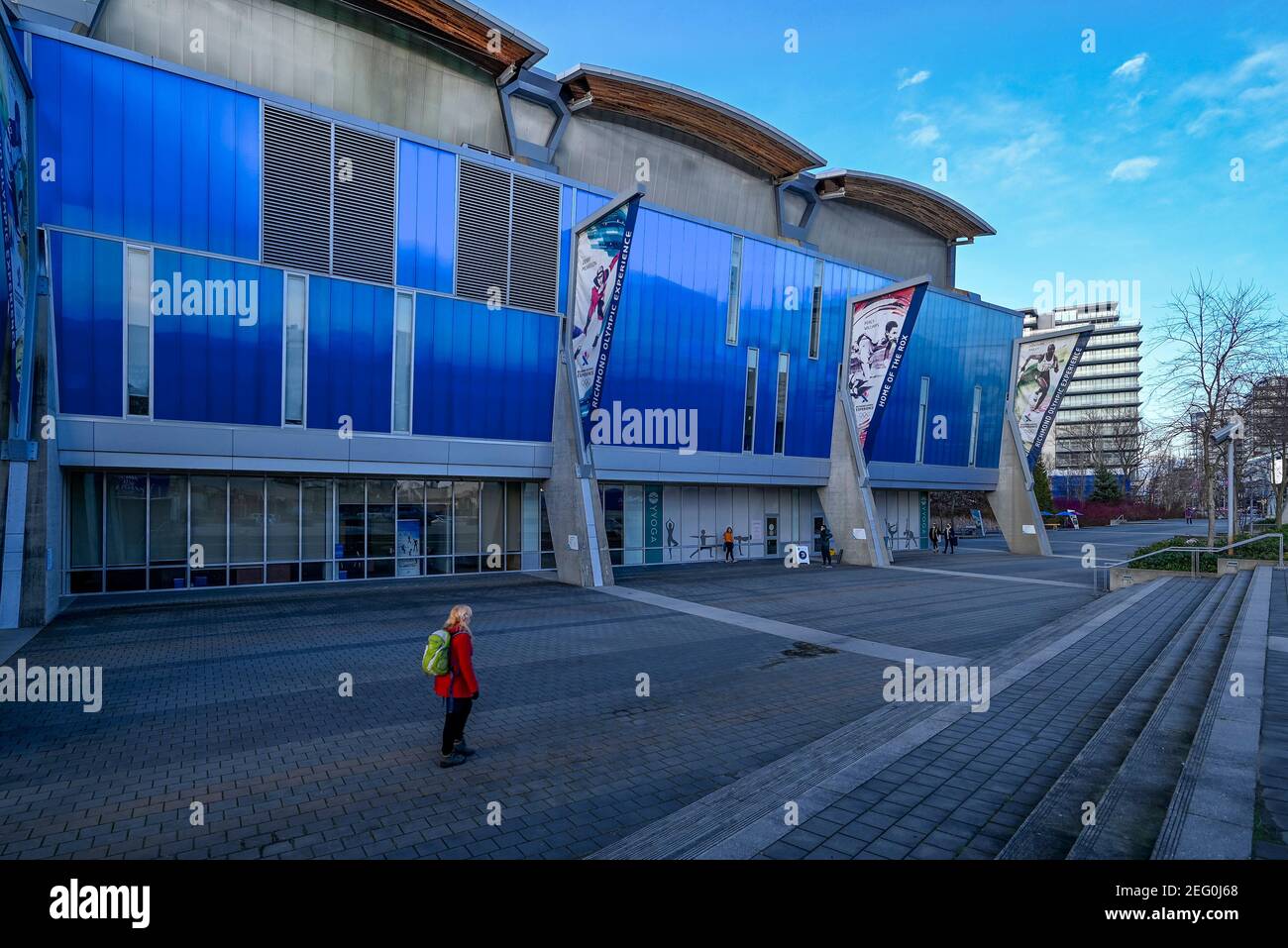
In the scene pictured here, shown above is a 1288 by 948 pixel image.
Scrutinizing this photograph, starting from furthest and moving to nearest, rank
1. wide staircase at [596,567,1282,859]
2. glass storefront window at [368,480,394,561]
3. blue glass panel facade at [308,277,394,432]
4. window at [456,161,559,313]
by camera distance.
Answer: glass storefront window at [368,480,394,561]
window at [456,161,559,313]
blue glass panel facade at [308,277,394,432]
wide staircase at [596,567,1282,859]

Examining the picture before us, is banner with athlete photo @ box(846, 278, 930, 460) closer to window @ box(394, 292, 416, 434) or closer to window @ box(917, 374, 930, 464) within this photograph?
window @ box(917, 374, 930, 464)

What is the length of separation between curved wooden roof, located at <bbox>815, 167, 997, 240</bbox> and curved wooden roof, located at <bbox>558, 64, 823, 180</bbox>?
9.97 ft

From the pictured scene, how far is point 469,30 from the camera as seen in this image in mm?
24812

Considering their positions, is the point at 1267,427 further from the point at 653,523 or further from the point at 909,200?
the point at 653,523

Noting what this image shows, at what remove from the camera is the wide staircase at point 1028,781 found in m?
4.81

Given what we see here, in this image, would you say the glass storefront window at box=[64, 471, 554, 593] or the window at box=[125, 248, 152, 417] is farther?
the glass storefront window at box=[64, 471, 554, 593]

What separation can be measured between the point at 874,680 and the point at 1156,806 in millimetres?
5332

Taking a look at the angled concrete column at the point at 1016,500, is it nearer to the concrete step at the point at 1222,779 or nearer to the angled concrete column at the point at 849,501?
the angled concrete column at the point at 849,501

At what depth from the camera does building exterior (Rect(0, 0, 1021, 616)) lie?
54.7 ft

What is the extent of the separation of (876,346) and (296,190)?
2341cm

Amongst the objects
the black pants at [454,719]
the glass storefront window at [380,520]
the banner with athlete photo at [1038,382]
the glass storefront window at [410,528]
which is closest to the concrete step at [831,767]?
the black pants at [454,719]

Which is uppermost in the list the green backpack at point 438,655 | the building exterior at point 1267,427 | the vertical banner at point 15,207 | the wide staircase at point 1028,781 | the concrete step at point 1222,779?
the vertical banner at point 15,207

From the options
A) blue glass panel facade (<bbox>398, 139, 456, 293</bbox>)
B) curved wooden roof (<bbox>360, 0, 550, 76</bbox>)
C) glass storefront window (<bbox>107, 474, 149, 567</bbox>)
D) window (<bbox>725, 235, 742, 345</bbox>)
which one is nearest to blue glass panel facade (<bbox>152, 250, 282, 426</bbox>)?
glass storefront window (<bbox>107, 474, 149, 567</bbox>)

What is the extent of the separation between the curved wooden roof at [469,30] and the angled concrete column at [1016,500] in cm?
3246
